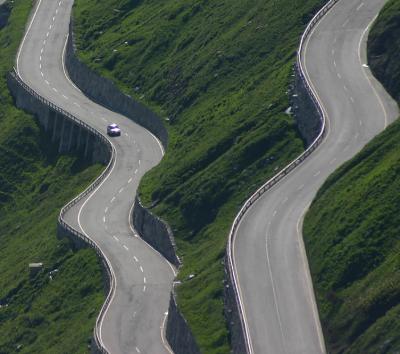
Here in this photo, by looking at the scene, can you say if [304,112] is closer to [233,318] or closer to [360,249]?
[360,249]

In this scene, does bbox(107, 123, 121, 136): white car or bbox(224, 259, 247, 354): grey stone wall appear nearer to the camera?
bbox(224, 259, 247, 354): grey stone wall

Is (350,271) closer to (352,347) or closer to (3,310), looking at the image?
(352,347)

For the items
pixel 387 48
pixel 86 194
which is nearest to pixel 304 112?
pixel 387 48

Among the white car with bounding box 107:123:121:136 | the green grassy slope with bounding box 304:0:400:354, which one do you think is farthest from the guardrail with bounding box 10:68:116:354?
the green grassy slope with bounding box 304:0:400:354

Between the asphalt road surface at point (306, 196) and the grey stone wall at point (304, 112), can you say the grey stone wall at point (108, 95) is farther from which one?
the grey stone wall at point (304, 112)

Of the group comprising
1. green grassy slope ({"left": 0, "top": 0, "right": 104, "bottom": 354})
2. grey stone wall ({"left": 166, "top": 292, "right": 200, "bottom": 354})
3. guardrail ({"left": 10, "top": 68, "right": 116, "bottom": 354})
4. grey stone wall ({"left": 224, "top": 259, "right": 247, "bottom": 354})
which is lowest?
green grassy slope ({"left": 0, "top": 0, "right": 104, "bottom": 354})

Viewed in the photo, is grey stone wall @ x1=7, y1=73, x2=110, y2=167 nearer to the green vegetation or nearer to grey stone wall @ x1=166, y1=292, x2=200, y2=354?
the green vegetation
